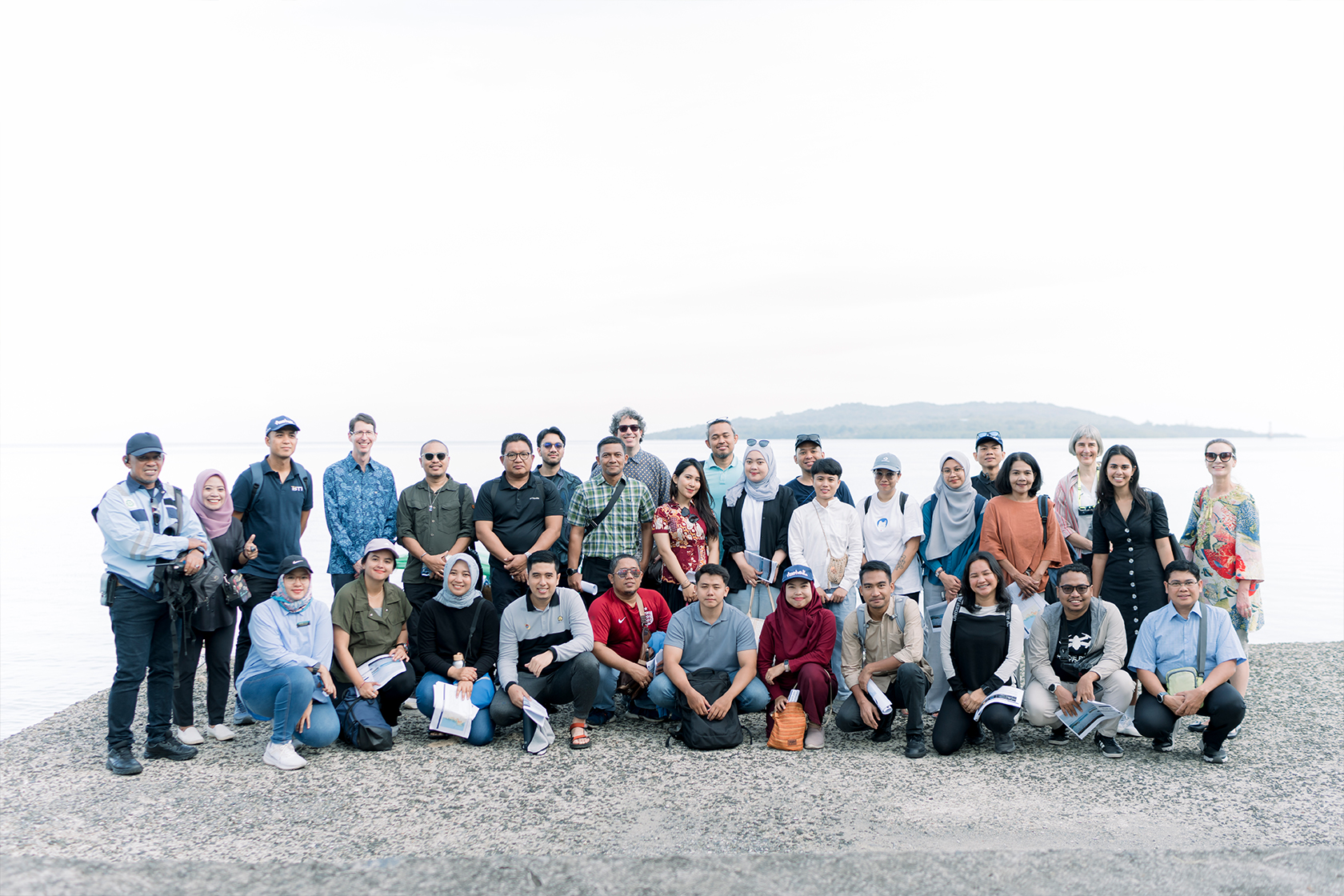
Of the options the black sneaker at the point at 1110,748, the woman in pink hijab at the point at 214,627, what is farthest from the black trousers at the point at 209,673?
the black sneaker at the point at 1110,748

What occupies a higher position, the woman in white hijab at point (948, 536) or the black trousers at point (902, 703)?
the woman in white hijab at point (948, 536)

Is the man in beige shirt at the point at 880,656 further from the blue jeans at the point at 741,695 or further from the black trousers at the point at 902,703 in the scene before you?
the blue jeans at the point at 741,695

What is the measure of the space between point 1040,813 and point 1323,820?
1302mm

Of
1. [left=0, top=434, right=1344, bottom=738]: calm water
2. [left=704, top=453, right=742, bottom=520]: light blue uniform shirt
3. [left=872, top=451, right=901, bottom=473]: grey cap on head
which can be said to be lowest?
[left=0, top=434, right=1344, bottom=738]: calm water

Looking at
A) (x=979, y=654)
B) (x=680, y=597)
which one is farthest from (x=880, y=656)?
(x=680, y=597)

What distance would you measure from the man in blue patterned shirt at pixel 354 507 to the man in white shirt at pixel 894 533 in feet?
11.2

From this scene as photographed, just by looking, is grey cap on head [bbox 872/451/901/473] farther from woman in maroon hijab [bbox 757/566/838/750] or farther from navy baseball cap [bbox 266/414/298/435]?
navy baseball cap [bbox 266/414/298/435]

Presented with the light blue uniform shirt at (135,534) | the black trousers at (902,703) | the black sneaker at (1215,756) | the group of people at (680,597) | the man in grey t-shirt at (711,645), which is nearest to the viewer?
the light blue uniform shirt at (135,534)

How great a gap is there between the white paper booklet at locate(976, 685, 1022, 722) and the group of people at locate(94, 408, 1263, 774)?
0.06 ft

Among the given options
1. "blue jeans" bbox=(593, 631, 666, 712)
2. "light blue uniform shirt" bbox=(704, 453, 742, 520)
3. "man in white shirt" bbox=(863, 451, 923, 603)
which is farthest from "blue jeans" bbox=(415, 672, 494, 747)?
"man in white shirt" bbox=(863, 451, 923, 603)

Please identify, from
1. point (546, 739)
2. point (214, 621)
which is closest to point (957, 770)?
point (546, 739)

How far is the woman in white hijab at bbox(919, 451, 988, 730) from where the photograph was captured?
5941mm

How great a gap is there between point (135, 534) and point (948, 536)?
503 centimetres

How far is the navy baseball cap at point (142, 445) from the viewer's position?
4836 millimetres
